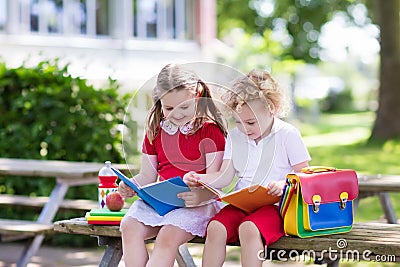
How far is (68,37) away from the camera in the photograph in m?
15.3

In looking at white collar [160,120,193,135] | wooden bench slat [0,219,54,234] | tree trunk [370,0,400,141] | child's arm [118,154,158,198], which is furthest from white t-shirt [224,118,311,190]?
tree trunk [370,0,400,141]

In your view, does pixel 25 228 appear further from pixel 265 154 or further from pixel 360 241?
pixel 360 241

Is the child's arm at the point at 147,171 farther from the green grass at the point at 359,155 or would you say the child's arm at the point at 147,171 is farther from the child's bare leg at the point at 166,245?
the green grass at the point at 359,155

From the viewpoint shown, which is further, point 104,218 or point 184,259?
point 184,259

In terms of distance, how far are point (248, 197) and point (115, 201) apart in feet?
3.00

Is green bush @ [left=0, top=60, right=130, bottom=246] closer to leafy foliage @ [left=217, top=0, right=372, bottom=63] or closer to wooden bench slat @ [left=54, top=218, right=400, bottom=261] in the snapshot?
wooden bench slat @ [left=54, top=218, right=400, bottom=261]

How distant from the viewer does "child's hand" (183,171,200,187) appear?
13.9 ft

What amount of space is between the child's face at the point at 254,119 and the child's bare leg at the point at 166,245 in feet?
1.87

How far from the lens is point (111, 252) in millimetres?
4625

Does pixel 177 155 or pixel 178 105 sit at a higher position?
pixel 178 105

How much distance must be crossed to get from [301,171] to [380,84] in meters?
13.2

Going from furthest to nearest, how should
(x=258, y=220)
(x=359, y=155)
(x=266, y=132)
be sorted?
(x=359, y=155) → (x=266, y=132) → (x=258, y=220)

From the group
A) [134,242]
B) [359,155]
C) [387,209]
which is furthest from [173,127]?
[359,155]

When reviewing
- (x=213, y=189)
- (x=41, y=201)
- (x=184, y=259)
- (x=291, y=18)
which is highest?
(x=291, y=18)
